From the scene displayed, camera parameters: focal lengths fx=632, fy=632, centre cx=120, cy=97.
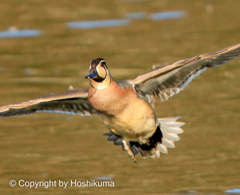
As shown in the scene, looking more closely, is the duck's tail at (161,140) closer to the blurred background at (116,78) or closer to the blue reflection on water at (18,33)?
the blurred background at (116,78)

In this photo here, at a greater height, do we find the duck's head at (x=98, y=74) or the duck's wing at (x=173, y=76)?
the duck's wing at (x=173, y=76)

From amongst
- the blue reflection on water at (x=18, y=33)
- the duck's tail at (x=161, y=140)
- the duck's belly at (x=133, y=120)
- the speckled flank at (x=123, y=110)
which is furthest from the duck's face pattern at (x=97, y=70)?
the blue reflection on water at (x=18, y=33)

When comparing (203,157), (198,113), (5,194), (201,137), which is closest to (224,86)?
(198,113)

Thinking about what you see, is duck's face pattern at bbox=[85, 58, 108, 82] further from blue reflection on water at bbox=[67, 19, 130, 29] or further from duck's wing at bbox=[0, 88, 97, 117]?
blue reflection on water at bbox=[67, 19, 130, 29]

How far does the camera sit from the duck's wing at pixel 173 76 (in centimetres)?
717

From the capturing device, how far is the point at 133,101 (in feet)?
23.4

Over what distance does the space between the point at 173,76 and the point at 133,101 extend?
69 cm

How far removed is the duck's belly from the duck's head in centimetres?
38

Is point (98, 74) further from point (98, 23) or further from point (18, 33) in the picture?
point (98, 23)

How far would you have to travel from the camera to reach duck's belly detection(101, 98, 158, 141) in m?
7.04

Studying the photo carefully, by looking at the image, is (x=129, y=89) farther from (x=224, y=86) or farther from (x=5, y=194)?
(x=224, y=86)

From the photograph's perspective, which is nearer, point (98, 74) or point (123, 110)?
point (98, 74)

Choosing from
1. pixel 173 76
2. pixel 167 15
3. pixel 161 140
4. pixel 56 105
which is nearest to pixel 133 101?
pixel 173 76

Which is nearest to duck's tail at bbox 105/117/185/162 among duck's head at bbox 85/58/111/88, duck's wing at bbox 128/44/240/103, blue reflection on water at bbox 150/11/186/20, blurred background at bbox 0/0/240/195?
blurred background at bbox 0/0/240/195
